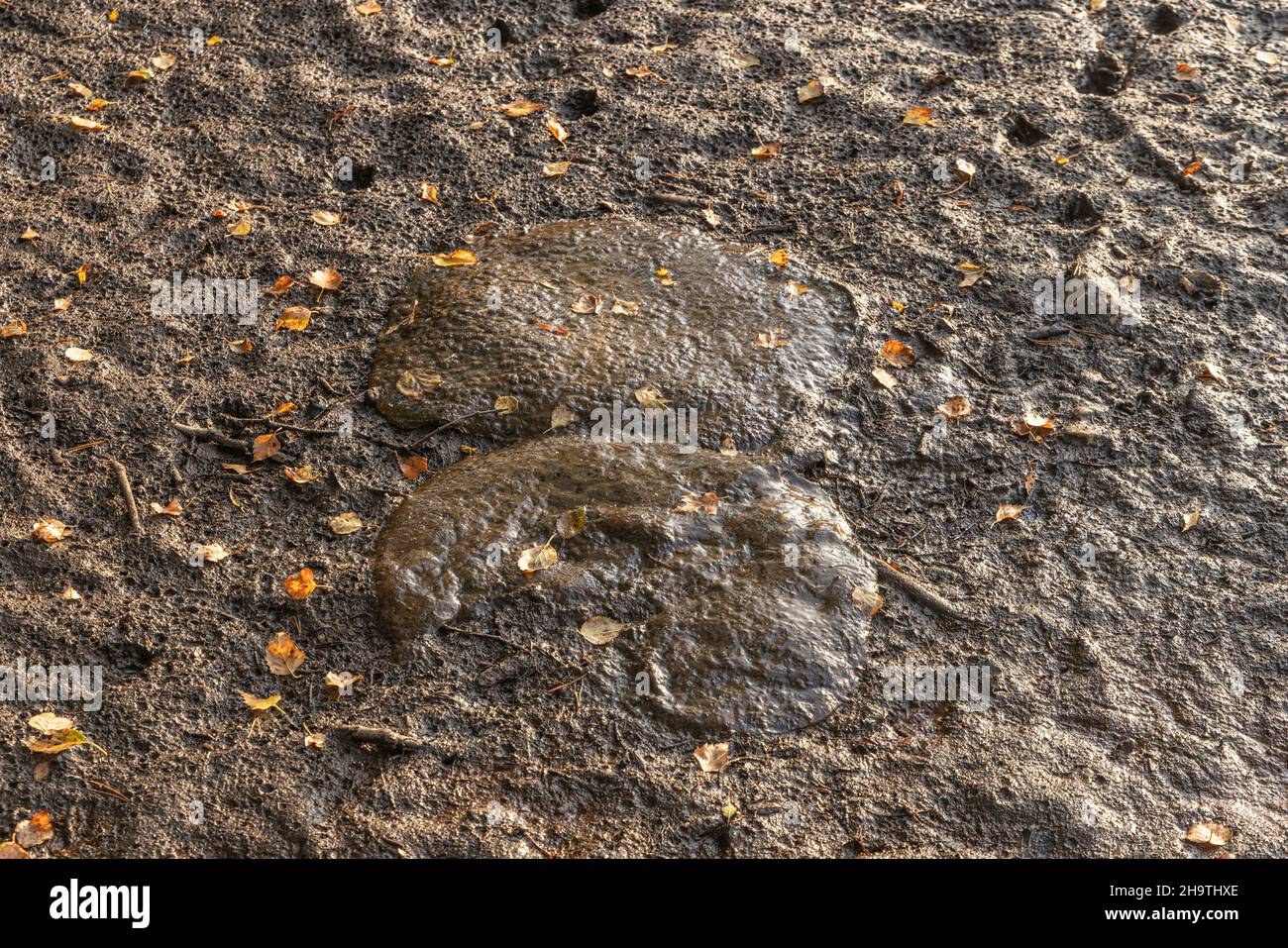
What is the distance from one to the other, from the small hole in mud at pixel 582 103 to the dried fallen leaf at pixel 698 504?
2.09m

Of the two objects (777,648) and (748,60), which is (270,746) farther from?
(748,60)

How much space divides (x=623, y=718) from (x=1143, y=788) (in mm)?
1297

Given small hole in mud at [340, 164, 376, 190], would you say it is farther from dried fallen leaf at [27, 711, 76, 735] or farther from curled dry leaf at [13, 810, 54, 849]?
curled dry leaf at [13, 810, 54, 849]

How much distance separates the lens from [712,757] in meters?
2.71

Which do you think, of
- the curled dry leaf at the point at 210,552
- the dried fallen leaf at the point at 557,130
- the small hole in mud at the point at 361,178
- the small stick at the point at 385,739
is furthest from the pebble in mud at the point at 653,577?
the dried fallen leaf at the point at 557,130

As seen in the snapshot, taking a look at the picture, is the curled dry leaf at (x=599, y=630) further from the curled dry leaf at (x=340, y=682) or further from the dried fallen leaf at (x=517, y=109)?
the dried fallen leaf at (x=517, y=109)

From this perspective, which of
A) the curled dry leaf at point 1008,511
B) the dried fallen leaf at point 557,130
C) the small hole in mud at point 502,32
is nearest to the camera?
the curled dry leaf at point 1008,511

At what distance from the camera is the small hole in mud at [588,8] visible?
4984 mm

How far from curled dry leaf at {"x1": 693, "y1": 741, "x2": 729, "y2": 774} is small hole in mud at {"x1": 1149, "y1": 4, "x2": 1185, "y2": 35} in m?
4.11

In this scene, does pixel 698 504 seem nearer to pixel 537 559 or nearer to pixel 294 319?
pixel 537 559

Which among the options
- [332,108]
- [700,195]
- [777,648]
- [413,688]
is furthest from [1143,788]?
[332,108]

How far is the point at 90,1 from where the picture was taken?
4.97 metres

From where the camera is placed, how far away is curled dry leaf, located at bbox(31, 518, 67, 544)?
308cm

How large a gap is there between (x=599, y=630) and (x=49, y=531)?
5.24ft
